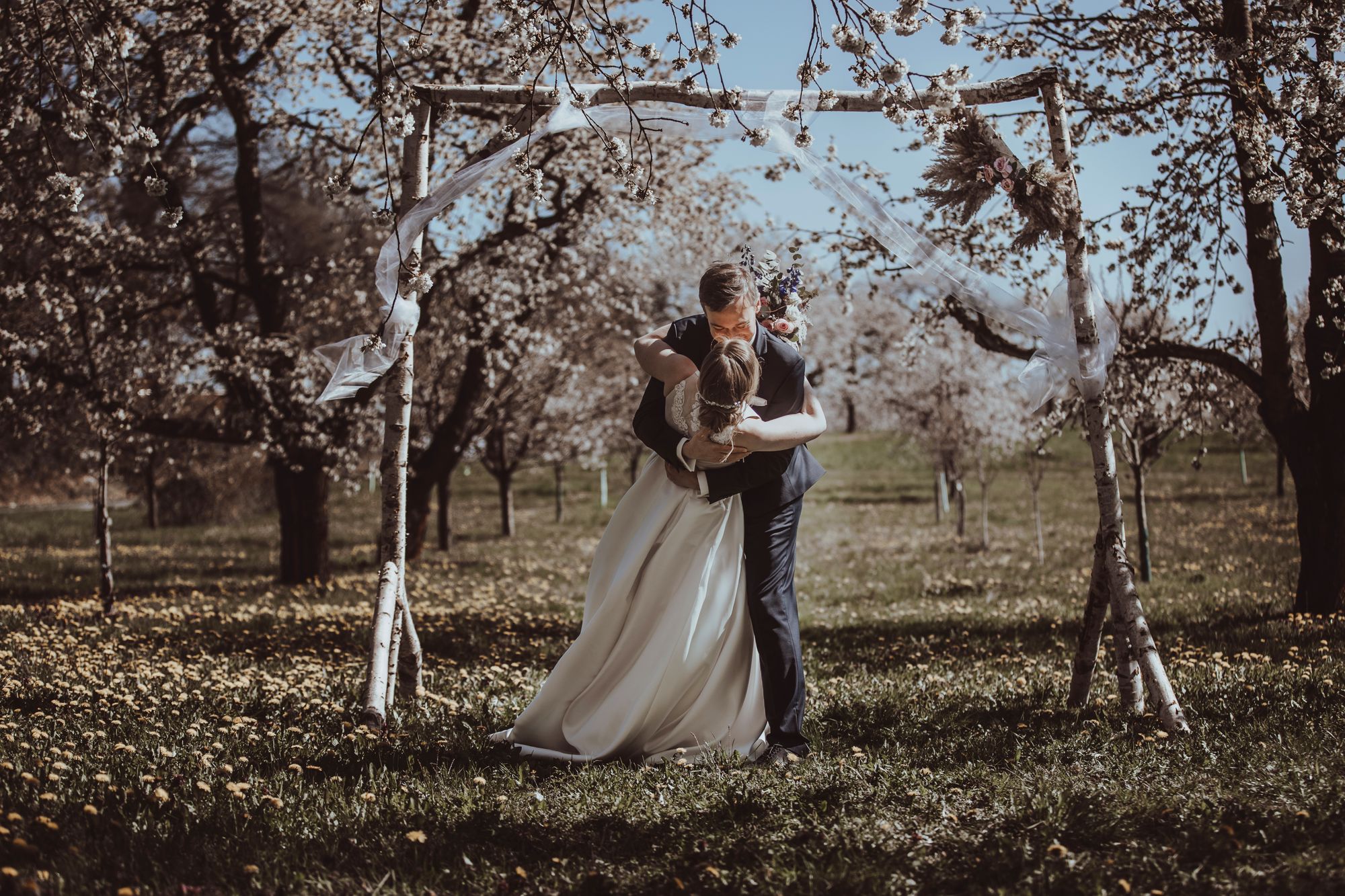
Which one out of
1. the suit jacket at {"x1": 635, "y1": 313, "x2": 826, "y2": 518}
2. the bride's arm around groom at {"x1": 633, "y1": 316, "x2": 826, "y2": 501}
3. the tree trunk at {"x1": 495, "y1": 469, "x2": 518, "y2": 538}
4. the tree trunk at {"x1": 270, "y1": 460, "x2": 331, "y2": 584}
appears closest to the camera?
the bride's arm around groom at {"x1": 633, "y1": 316, "x2": 826, "y2": 501}

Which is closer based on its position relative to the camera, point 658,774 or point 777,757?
point 658,774

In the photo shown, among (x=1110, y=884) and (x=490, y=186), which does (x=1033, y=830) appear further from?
(x=490, y=186)

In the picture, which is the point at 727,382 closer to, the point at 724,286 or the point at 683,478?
the point at 724,286

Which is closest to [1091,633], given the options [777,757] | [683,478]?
[777,757]

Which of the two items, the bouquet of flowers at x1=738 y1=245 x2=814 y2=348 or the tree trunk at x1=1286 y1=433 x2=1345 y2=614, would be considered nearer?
the bouquet of flowers at x1=738 y1=245 x2=814 y2=348

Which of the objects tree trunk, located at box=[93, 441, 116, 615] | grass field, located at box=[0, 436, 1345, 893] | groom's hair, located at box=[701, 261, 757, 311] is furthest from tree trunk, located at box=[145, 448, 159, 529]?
groom's hair, located at box=[701, 261, 757, 311]

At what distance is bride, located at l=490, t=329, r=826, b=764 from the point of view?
505 cm

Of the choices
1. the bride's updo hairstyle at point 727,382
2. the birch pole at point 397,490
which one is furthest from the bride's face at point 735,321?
the birch pole at point 397,490

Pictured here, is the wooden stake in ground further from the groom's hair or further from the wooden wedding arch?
the groom's hair

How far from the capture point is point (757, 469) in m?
5.05

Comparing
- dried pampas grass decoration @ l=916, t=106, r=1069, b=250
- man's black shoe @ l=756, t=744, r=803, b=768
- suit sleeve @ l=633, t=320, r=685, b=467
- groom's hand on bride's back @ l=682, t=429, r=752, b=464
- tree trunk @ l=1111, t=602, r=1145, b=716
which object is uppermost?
dried pampas grass decoration @ l=916, t=106, r=1069, b=250

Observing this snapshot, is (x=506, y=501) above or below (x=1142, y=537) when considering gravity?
above

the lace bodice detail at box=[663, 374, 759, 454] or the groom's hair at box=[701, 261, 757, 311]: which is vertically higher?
the groom's hair at box=[701, 261, 757, 311]

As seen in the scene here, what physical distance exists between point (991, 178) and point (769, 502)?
231 centimetres
